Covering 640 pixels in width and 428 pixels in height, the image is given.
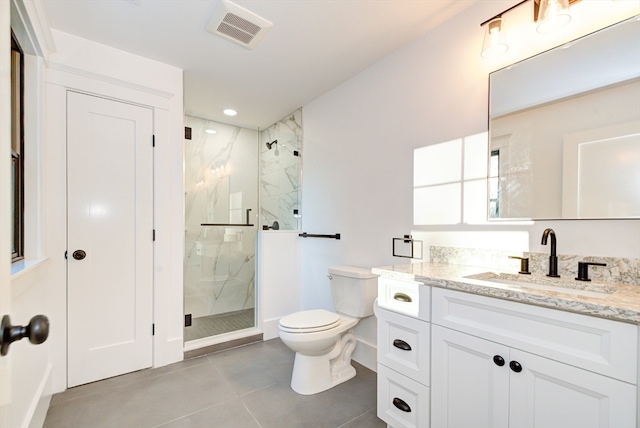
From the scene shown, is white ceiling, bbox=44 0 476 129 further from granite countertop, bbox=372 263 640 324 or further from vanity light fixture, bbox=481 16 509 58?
granite countertop, bbox=372 263 640 324

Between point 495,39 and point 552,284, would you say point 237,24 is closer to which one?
point 495,39

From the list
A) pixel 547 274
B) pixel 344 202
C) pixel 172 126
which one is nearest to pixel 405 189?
pixel 344 202

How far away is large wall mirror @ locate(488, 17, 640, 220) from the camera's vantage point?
1266 mm

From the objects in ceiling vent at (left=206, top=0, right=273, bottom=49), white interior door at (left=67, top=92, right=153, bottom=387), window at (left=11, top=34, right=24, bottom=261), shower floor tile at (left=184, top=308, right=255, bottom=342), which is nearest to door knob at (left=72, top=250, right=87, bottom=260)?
white interior door at (left=67, top=92, right=153, bottom=387)

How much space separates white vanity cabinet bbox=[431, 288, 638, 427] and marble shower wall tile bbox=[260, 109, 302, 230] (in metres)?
2.19

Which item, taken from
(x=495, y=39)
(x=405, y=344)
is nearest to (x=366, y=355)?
(x=405, y=344)

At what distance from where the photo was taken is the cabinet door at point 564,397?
0.90 meters

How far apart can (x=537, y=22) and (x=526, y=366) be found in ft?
5.18

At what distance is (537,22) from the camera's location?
1469mm

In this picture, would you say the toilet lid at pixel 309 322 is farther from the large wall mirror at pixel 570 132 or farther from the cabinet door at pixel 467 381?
the large wall mirror at pixel 570 132

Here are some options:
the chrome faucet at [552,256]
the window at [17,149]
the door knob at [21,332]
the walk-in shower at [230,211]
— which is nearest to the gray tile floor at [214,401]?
the walk-in shower at [230,211]

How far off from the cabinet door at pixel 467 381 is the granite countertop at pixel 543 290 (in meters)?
0.22

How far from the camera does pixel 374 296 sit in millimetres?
2244

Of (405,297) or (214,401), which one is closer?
(405,297)
